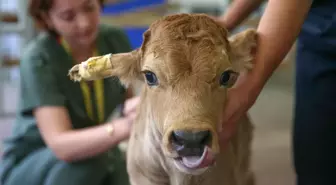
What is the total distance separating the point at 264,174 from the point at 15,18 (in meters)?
2.20

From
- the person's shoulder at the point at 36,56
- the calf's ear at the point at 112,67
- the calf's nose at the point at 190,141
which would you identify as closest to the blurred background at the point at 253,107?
the person's shoulder at the point at 36,56

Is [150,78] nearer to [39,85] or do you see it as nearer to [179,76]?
[179,76]

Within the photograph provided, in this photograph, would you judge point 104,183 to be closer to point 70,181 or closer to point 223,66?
point 70,181

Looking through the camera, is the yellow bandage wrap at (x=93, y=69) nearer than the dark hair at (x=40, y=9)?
Yes

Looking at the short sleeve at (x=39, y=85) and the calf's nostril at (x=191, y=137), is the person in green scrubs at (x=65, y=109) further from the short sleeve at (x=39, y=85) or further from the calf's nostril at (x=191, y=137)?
the calf's nostril at (x=191, y=137)

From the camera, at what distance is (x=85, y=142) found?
1513 millimetres

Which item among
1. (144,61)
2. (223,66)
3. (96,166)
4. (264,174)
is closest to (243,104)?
(223,66)

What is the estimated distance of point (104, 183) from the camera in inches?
71.9

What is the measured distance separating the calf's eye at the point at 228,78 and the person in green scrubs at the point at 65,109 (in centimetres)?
46


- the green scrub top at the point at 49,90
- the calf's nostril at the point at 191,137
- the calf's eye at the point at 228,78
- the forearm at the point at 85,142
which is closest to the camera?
the calf's nostril at the point at 191,137

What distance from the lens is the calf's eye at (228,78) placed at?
3.59 ft

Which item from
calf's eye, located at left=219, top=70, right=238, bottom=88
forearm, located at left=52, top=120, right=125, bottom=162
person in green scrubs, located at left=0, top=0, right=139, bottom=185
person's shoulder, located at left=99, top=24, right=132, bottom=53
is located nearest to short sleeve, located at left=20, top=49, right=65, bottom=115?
person in green scrubs, located at left=0, top=0, right=139, bottom=185

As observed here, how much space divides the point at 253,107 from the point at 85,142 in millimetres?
1882

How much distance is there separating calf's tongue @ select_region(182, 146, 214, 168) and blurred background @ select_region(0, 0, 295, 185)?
4.82 ft
